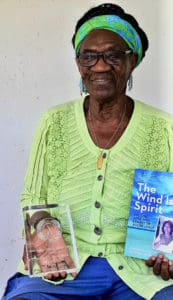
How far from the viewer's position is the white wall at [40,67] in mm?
2574

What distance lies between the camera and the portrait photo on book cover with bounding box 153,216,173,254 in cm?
185

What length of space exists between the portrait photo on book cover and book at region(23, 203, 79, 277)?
0.25m

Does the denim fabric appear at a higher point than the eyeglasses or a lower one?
lower

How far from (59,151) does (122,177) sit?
0.22m

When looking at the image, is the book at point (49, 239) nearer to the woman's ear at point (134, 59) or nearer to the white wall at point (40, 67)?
the woman's ear at point (134, 59)

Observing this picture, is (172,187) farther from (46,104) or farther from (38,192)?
(46,104)

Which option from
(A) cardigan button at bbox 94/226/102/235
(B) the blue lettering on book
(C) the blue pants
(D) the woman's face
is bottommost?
(C) the blue pants

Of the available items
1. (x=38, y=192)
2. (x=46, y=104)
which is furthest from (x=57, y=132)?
(x=46, y=104)

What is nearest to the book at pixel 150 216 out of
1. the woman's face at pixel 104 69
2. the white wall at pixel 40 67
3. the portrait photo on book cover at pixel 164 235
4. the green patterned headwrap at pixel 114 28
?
the portrait photo on book cover at pixel 164 235

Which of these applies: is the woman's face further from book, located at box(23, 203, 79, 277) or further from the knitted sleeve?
book, located at box(23, 203, 79, 277)

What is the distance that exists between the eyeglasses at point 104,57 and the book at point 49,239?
1.42ft

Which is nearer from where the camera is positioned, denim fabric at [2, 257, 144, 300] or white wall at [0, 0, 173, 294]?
denim fabric at [2, 257, 144, 300]

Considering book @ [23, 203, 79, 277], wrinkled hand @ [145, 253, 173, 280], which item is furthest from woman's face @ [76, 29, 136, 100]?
wrinkled hand @ [145, 253, 173, 280]

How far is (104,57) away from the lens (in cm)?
196
